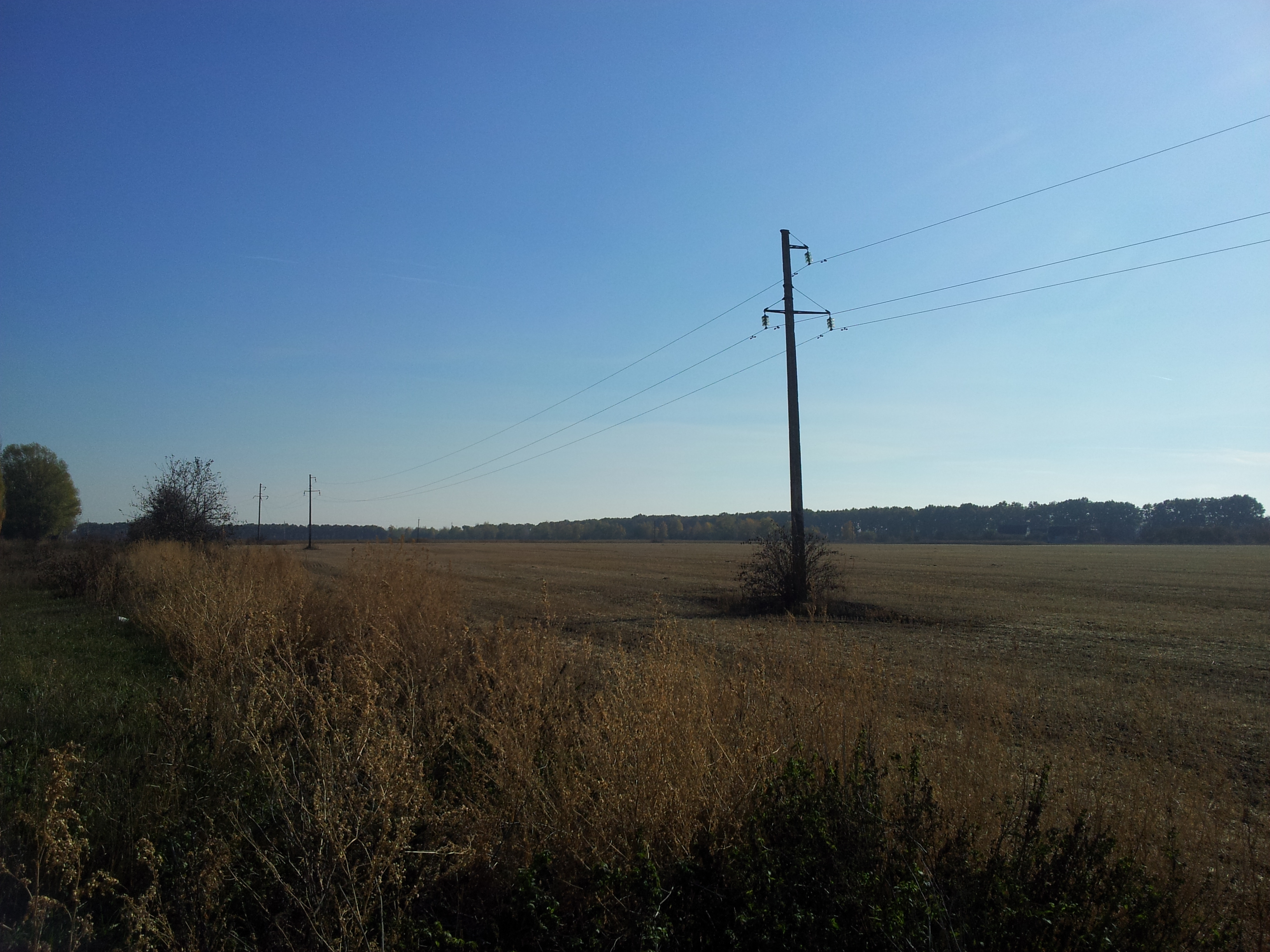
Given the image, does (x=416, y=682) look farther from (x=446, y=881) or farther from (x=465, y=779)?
(x=446, y=881)

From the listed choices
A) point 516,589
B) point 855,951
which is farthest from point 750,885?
point 516,589

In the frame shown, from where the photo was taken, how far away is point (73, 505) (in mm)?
87062

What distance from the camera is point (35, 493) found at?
79.1 metres

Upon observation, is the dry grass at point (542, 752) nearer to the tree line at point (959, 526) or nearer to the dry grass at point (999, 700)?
the dry grass at point (999, 700)

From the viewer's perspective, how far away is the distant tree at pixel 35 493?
77.4 meters

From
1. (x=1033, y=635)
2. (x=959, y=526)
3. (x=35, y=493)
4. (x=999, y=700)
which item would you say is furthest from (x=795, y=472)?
(x=959, y=526)

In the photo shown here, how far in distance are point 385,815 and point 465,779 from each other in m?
1.83

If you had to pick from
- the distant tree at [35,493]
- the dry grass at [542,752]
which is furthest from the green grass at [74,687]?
the distant tree at [35,493]

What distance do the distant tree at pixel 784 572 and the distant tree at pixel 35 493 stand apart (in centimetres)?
8067

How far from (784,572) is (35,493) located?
89645 millimetres

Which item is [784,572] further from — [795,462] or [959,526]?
[959,526]

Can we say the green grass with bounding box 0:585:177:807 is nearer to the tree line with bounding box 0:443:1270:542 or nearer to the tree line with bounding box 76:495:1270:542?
the tree line with bounding box 0:443:1270:542

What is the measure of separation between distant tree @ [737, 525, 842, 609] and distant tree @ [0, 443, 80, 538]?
8067cm

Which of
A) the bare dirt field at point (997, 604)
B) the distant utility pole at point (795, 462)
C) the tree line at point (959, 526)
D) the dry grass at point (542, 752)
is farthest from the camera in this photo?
the tree line at point (959, 526)
